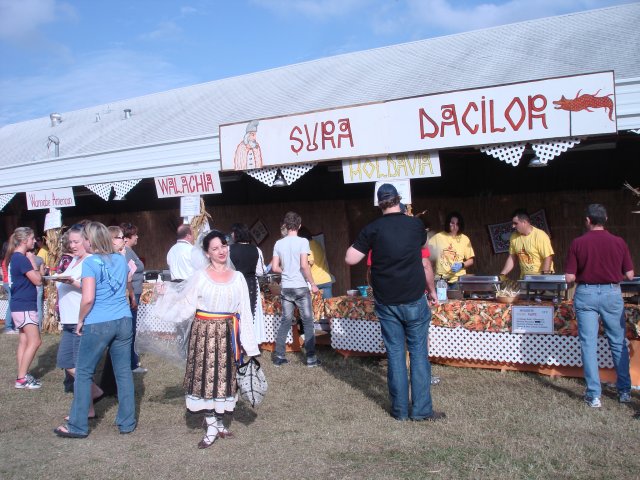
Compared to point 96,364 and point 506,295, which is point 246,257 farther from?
point 506,295

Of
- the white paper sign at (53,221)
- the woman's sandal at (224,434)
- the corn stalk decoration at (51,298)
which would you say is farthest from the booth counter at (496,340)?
the white paper sign at (53,221)

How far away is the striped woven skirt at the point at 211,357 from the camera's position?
5.15 m

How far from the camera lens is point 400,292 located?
548 cm

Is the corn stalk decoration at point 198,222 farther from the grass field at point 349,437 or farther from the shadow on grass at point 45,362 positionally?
the grass field at point 349,437

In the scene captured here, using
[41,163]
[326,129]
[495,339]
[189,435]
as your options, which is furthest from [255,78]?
[189,435]

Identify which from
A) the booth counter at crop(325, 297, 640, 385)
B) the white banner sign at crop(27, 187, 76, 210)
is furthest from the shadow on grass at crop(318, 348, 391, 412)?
the white banner sign at crop(27, 187, 76, 210)

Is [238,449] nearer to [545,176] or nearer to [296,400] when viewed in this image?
[296,400]

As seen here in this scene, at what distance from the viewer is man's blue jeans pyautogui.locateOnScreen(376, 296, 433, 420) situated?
18.1 feet

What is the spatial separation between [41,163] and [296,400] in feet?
26.8

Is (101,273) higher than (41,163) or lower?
lower

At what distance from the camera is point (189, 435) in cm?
554

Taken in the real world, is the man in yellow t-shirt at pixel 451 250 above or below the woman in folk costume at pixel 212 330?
above

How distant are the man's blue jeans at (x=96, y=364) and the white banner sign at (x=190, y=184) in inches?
166

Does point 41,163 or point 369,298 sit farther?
point 41,163
